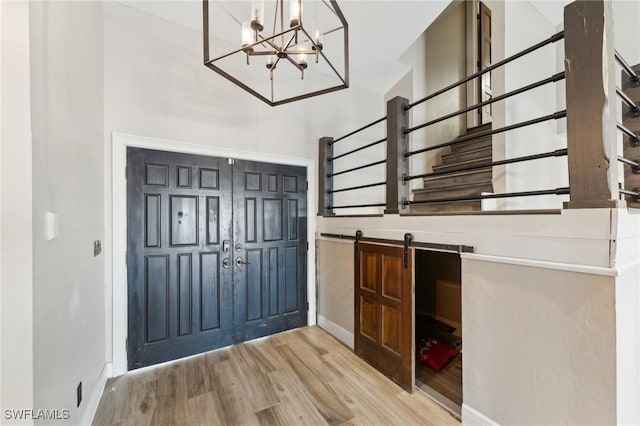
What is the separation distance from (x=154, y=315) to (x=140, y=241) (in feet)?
2.31

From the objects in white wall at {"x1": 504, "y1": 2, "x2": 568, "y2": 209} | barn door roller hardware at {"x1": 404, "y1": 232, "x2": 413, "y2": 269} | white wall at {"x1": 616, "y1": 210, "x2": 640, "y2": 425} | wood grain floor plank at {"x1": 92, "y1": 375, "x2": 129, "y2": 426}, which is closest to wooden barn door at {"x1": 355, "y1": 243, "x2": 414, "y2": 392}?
barn door roller hardware at {"x1": 404, "y1": 232, "x2": 413, "y2": 269}

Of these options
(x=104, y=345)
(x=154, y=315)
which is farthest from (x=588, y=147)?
(x=104, y=345)

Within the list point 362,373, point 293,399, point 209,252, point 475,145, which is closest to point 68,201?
point 209,252

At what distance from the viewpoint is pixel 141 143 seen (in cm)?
243

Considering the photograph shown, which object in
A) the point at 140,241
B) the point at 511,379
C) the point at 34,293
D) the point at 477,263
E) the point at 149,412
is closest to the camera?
the point at 34,293

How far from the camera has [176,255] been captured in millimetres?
2572

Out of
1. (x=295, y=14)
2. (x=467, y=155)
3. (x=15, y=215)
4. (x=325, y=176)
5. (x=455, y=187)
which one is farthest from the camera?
(x=467, y=155)

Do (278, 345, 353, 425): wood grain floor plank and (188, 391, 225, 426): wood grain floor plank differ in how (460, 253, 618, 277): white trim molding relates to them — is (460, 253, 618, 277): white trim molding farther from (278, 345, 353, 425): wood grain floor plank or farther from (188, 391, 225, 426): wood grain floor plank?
(188, 391, 225, 426): wood grain floor plank

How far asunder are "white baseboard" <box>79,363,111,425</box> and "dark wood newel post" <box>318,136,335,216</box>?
251 centimetres

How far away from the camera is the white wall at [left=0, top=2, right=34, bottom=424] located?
1021 millimetres

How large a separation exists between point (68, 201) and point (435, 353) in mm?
3159

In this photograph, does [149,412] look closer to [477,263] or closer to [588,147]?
[477,263]

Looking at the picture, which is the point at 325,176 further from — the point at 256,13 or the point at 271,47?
the point at 256,13

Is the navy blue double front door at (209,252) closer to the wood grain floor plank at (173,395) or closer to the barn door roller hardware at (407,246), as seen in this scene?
the wood grain floor plank at (173,395)
